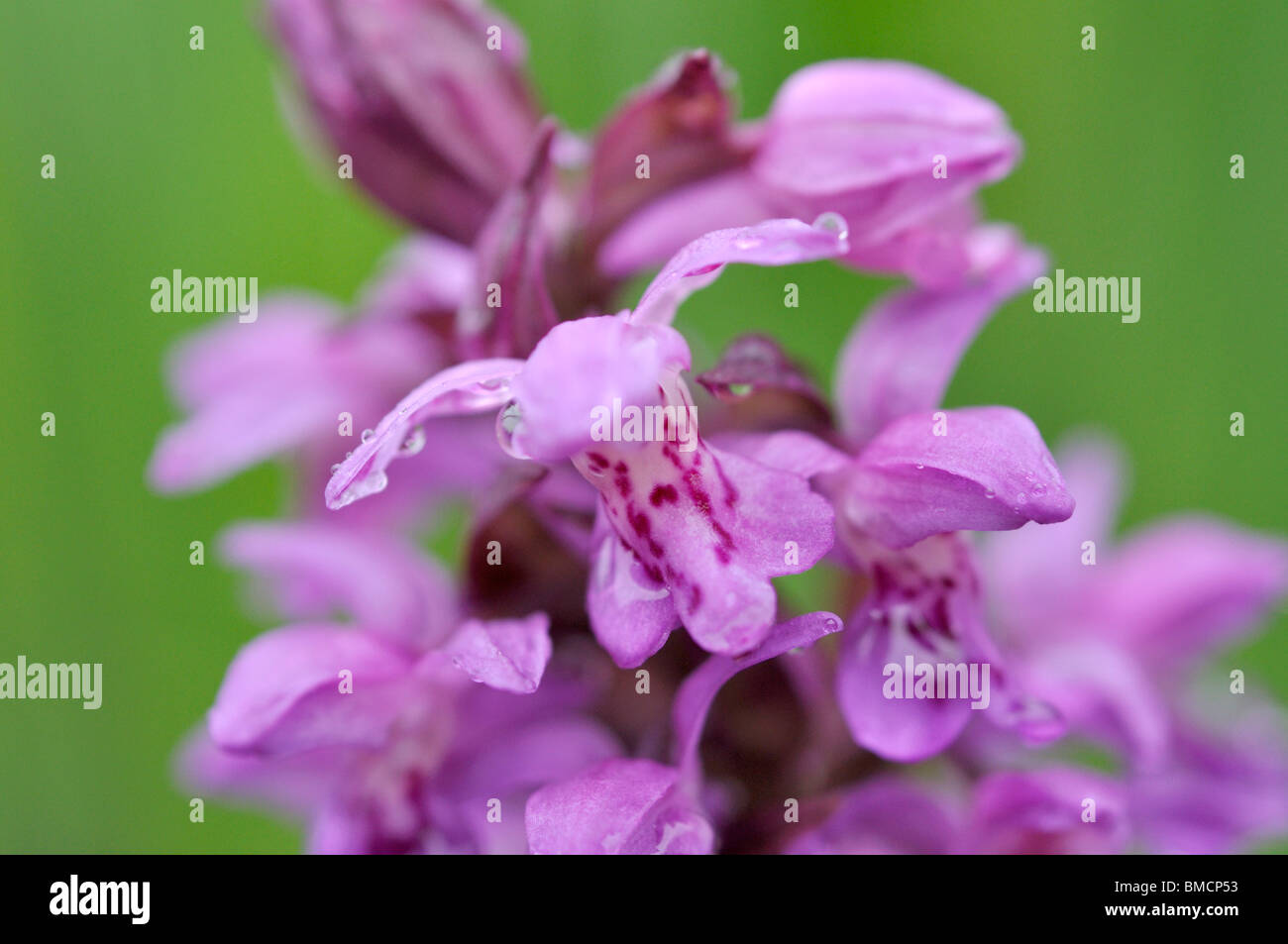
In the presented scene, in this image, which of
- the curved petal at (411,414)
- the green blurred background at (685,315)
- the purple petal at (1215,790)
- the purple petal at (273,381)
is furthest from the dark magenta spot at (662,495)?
the green blurred background at (685,315)

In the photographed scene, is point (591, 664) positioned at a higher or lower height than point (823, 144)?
lower

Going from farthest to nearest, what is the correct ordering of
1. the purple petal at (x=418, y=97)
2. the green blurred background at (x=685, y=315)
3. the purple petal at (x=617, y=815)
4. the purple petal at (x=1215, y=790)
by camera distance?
the green blurred background at (x=685, y=315) → the purple petal at (x=1215, y=790) → the purple petal at (x=418, y=97) → the purple petal at (x=617, y=815)

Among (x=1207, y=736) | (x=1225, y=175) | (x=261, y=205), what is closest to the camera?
(x=1207, y=736)

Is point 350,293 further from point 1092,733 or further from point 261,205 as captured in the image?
point 1092,733

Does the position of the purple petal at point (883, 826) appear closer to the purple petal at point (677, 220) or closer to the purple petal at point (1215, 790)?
the purple petal at point (1215, 790)

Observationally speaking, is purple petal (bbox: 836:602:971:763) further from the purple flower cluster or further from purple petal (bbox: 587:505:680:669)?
purple petal (bbox: 587:505:680:669)

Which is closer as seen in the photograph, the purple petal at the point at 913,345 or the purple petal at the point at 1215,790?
the purple petal at the point at 913,345

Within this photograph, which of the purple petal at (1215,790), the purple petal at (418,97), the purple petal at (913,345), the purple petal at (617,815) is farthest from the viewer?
the purple petal at (1215,790)

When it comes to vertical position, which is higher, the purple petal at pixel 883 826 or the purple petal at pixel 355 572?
the purple petal at pixel 355 572
